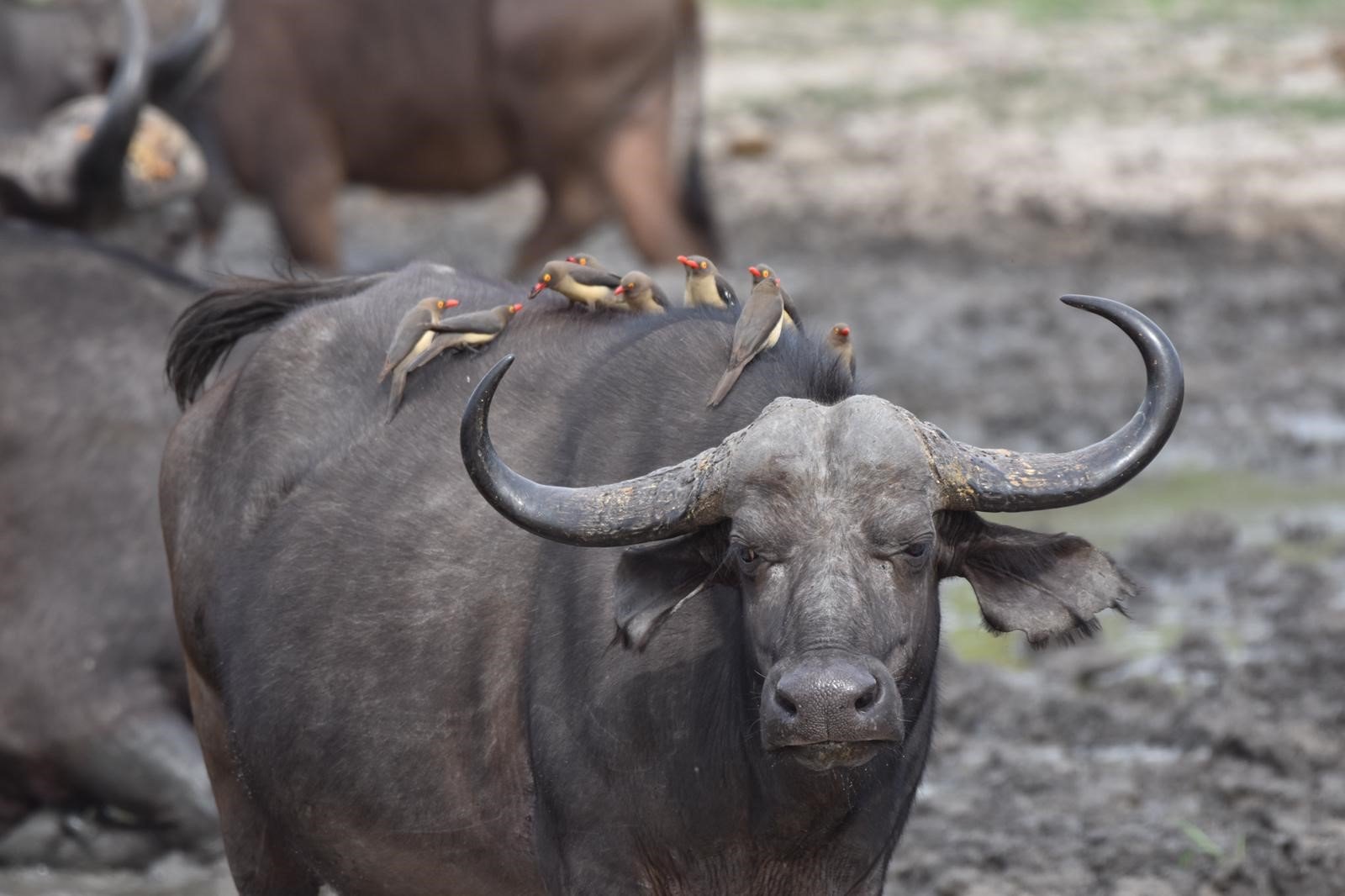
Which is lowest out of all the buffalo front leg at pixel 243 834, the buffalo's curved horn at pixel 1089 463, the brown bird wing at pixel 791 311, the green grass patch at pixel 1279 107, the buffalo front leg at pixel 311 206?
the green grass patch at pixel 1279 107

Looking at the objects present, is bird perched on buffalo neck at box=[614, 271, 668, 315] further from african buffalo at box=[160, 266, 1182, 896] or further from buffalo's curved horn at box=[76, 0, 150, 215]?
buffalo's curved horn at box=[76, 0, 150, 215]

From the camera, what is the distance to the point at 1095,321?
1229cm

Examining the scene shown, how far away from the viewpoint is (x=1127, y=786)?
658 centimetres

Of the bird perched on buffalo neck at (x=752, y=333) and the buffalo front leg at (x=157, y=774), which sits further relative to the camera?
the buffalo front leg at (x=157, y=774)

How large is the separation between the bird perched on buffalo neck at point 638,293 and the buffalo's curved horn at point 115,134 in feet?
15.4

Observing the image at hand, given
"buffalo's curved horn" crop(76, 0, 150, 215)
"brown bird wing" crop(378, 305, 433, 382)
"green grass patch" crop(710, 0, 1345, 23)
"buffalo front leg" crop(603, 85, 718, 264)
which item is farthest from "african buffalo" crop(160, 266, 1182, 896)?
"green grass patch" crop(710, 0, 1345, 23)

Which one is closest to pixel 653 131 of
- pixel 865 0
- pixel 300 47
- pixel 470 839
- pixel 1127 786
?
pixel 300 47

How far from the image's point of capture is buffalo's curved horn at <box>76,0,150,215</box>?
9.00 metres

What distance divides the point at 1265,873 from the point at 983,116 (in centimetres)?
1230

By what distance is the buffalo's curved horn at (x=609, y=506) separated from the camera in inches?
156

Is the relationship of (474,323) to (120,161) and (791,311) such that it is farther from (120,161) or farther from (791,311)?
(120,161)

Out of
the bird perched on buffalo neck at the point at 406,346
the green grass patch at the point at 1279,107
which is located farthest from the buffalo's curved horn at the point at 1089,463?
the green grass patch at the point at 1279,107

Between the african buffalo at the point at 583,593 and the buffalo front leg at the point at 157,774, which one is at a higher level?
the african buffalo at the point at 583,593

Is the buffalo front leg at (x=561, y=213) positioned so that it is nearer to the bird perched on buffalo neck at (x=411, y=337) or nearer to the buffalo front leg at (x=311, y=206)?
the buffalo front leg at (x=311, y=206)
